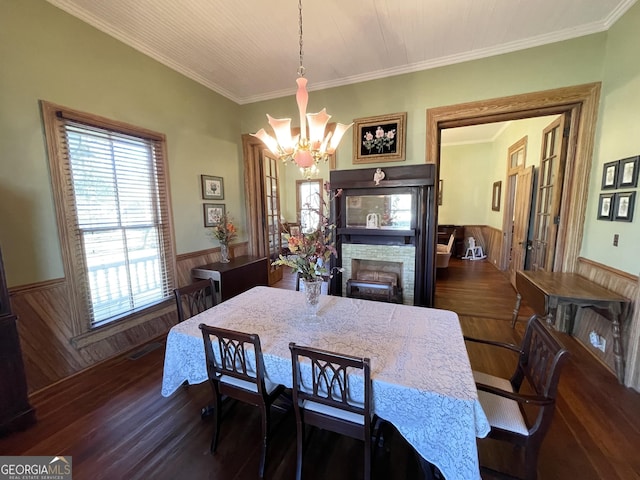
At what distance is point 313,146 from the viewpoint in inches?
83.7

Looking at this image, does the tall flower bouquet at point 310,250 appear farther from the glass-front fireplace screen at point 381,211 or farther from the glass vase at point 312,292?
the glass-front fireplace screen at point 381,211

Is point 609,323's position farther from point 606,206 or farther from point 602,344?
point 606,206

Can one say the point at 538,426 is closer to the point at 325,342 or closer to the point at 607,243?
the point at 325,342

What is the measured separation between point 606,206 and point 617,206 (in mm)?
160

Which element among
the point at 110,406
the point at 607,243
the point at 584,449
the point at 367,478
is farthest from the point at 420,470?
the point at 607,243

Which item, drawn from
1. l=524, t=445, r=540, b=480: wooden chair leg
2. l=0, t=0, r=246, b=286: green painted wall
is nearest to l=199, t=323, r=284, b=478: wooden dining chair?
l=524, t=445, r=540, b=480: wooden chair leg

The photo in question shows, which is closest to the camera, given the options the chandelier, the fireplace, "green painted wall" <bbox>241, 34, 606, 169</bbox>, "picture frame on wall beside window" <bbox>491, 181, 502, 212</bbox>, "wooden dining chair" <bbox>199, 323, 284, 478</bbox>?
"wooden dining chair" <bbox>199, 323, 284, 478</bbox>

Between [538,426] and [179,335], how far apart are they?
74.5 inches

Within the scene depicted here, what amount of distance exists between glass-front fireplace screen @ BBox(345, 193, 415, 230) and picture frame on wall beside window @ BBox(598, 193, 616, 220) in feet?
5.60

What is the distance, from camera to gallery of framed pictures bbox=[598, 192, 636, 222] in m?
2.09

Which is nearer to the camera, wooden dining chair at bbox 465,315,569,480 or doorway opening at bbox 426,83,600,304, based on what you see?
wooden dining chair at bbox 465,315,569,480

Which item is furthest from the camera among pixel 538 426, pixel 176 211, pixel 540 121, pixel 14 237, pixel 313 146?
pixel 540 121

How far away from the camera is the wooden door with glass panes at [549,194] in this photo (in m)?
2.89

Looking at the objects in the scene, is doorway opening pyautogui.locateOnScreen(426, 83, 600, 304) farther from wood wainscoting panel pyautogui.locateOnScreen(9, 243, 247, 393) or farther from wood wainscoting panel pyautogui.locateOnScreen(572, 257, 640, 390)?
wood wainscoting panel pyautogui.locateOnScreen(9, 243, 247, 393)
